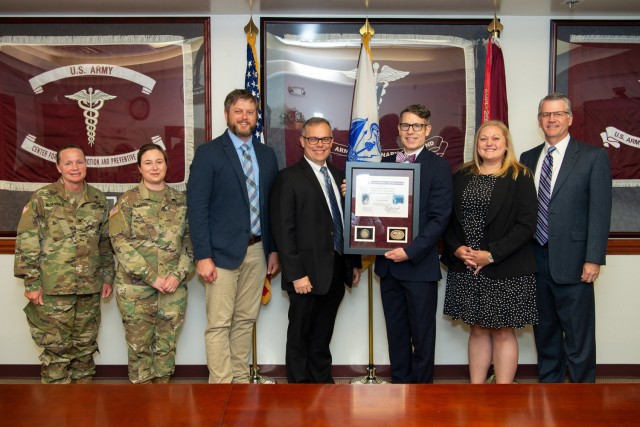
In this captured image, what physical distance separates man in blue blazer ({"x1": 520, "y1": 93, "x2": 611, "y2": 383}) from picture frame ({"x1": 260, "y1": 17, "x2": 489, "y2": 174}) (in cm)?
73

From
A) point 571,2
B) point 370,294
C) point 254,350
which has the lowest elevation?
point 254,350

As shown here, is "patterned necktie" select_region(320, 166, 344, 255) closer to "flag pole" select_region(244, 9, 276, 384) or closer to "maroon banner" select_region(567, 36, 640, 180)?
"flag pole" select_region(244, 9, 276, 384)

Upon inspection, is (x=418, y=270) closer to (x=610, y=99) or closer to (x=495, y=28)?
(x=495, y=28)

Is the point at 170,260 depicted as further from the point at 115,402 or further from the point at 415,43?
the point at 415,43

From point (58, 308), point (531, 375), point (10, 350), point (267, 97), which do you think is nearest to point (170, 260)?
point (58, 308)

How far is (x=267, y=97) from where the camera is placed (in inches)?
142

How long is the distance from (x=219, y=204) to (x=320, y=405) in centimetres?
177

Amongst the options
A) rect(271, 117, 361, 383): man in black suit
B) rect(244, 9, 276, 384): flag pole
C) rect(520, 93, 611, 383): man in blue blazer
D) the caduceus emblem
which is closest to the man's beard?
rect(271, 117, 361, 383): man in black suit

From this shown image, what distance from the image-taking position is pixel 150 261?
296 cm

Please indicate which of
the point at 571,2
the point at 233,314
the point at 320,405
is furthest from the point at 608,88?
the point at 320,405

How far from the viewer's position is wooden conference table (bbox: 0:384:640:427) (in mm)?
1309

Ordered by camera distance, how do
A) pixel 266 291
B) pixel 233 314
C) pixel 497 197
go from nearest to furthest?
pixel 497 197
pixel 233 314
pixel 266 291

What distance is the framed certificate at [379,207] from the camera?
2.94 m

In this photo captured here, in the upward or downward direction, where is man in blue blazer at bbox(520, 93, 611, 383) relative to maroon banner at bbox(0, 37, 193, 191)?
downward
